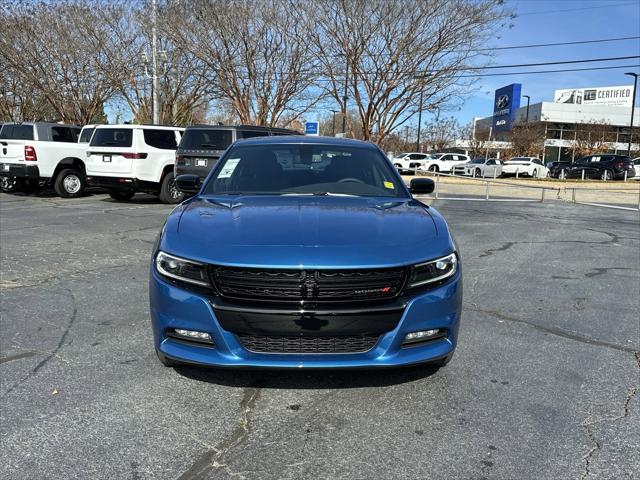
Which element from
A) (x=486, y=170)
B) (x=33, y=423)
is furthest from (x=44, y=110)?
(x=33, y=423)

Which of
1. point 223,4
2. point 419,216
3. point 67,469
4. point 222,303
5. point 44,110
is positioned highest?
point 223,4

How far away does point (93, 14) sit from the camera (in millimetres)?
24969

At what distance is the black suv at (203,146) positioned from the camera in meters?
12.5

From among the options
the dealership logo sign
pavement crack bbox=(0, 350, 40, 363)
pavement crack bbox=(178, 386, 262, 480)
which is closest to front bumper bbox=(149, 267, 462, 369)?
pavement crack bbox=(178, 386, 262, 480)

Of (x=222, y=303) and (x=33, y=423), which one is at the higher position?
(x=222, y=303)

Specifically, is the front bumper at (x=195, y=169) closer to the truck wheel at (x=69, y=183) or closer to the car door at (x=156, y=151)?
the car door at (x=156, y=151)

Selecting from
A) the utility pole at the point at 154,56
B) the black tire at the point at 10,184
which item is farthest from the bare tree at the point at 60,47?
the black tire at the point at 10,184

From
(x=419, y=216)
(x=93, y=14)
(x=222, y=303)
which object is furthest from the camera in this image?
(x=93, y=14)

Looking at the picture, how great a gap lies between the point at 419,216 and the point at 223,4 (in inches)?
843

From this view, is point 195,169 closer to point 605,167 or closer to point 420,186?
point 420,186

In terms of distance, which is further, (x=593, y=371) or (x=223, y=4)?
(x=223, y=4)

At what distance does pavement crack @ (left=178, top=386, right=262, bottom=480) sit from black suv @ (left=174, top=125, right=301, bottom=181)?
9.68 meters

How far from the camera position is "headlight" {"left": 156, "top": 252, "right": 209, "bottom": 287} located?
2971 mm

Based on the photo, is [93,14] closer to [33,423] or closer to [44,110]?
[44,110]
